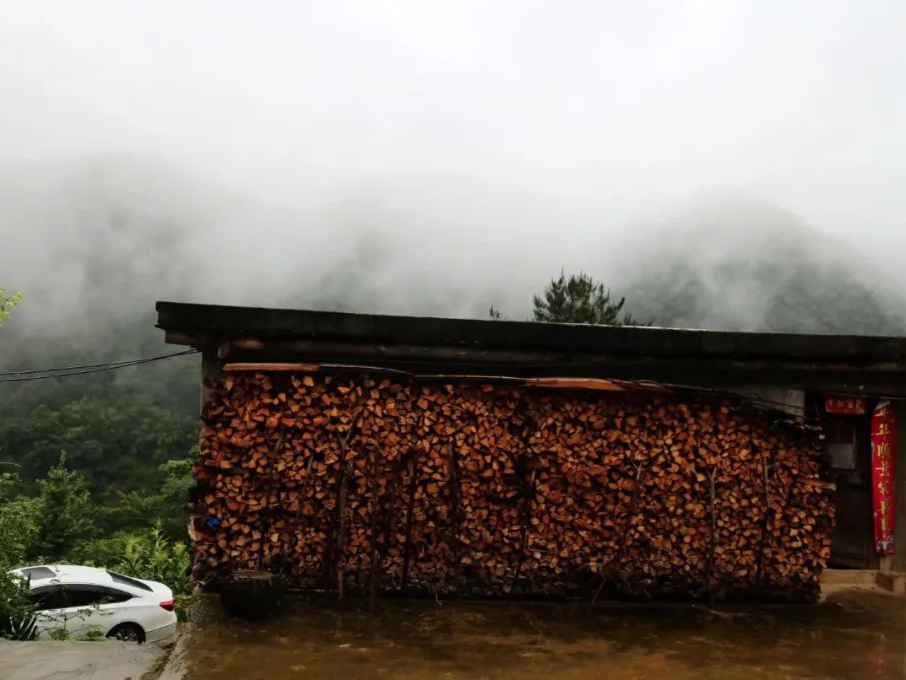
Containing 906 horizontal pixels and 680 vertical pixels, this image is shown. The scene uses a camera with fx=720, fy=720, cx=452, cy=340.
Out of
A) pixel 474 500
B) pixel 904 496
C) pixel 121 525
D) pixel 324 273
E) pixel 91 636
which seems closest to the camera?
pixel 474 500

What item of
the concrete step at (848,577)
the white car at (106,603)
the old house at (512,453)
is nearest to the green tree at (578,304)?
the white car at (106,603)

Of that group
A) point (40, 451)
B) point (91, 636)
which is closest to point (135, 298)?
point (40, 451)

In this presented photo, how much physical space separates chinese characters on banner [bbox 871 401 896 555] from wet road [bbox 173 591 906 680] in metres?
1.22

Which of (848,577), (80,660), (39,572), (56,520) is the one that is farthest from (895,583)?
(56,520)

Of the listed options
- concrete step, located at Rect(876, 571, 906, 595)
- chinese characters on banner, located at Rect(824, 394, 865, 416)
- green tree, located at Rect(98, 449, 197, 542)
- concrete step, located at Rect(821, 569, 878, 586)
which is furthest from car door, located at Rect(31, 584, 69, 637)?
green tree, located at Rect(98, 449, 197, 542)

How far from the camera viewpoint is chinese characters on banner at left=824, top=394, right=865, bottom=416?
8078 mm

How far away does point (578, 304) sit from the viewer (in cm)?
3581

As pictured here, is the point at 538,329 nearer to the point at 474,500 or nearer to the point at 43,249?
the point at 474,500

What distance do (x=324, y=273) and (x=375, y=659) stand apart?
565 feet

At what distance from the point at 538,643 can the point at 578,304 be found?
30659 mm

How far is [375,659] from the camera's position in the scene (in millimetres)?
5480

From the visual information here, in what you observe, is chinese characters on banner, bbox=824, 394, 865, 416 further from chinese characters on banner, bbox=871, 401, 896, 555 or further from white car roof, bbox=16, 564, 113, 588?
white car roof, bbox=16, 564, 113, 588

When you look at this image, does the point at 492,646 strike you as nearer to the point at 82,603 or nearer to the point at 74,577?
the point at 82,603

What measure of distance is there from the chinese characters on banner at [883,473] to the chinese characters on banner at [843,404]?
0.23m
